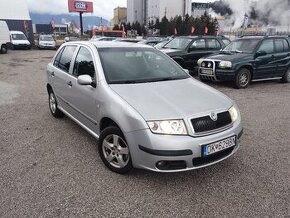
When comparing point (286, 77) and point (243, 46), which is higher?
point (243, 46)

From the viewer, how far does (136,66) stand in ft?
14.4

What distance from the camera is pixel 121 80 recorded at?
3.99m

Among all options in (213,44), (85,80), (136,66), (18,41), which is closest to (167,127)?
(85,80)

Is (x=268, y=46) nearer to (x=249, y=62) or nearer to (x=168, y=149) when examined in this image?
(x=249, y=62)

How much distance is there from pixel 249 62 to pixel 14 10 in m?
37.6

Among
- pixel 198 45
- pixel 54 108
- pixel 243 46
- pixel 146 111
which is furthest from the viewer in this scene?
pixel 198 45

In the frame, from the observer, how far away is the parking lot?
9.85 feet

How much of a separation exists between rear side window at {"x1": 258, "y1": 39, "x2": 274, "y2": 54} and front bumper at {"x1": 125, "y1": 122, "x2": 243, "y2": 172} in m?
7.64

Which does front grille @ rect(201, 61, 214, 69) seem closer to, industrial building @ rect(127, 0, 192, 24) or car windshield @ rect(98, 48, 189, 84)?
car windshield @ rect(98, 48, 189, 84)

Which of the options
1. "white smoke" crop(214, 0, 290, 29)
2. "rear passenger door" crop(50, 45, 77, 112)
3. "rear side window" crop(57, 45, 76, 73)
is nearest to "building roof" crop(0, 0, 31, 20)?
"rear passenger door" crop(50, 45, 77, 112)

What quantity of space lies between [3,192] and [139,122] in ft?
5.56

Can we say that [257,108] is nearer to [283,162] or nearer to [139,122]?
[283,162]

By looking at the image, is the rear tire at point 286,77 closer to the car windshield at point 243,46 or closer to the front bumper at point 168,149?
the car windshield at point 243,46

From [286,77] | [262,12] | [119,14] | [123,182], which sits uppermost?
[119,14]
